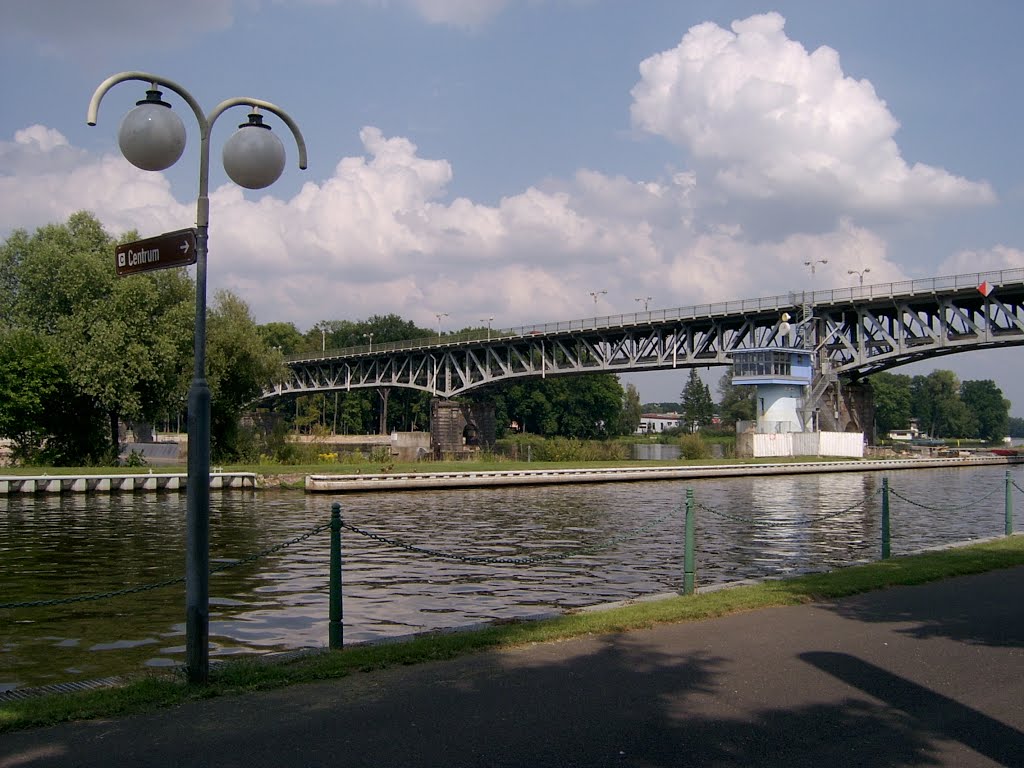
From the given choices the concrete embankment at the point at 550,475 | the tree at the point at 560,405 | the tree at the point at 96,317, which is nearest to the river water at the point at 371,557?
the concrete embankment at the point at 550,475

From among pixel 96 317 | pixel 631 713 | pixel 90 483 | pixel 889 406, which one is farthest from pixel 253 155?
pixel 889 406

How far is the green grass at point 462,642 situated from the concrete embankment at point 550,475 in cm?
3221

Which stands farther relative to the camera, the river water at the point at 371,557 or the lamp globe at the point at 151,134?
the river water at the point at 371,557

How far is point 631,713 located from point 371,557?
14629 mm

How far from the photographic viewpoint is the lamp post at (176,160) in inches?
304

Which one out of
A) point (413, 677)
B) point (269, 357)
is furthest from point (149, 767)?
point (269, 357)

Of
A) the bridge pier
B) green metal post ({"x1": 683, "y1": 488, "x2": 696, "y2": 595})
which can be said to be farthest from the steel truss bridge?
green metal post ({"x1": 683, "y1": 488, "x2": 696, "y2": 595})

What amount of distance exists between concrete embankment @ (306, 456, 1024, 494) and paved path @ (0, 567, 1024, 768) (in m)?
36.1

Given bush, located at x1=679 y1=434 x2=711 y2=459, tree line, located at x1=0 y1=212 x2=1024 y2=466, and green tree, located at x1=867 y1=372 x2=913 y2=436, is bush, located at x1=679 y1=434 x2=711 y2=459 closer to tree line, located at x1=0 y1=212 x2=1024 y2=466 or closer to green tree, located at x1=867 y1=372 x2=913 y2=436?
tree line, located at x1=0 y1=212 x2=1024 y2=466

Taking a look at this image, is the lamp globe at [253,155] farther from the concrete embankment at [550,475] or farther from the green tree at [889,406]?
the green tree at [889,406]

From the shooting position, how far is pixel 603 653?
9.05 meters

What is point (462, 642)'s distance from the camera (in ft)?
30.7

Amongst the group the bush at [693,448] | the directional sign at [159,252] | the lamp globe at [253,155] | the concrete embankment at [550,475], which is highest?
the lamp globe at [253,155]

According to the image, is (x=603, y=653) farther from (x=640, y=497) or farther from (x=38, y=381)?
(x=38, y=381)
